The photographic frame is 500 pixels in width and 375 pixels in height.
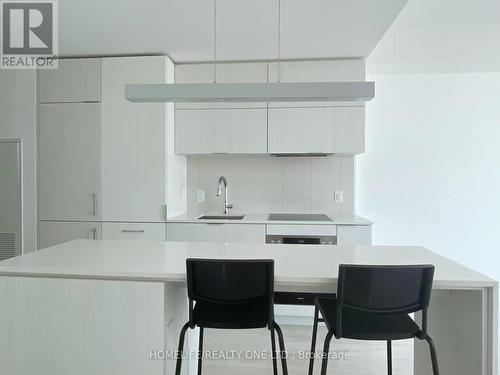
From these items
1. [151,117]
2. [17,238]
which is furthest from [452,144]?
[17,238]

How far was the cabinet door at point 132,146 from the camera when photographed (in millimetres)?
3209

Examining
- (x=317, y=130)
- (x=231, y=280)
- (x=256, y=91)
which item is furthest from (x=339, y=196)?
(x=231, y=280)

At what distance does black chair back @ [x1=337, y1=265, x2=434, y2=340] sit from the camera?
1.36m

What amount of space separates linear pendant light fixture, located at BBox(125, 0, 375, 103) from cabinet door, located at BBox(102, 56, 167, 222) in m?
1.38

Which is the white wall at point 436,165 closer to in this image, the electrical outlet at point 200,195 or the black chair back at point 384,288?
the electrical outlet at point 200,195

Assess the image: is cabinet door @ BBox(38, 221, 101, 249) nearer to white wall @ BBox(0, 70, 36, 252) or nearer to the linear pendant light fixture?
white wall @ BBox(0, 70, 36, 252)

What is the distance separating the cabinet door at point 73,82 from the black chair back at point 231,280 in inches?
97.8

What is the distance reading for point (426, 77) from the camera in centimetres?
361

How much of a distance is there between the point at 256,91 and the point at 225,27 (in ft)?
3.88

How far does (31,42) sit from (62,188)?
133cm

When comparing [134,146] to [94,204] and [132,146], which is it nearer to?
[132,146]

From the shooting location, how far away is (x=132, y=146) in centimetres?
324

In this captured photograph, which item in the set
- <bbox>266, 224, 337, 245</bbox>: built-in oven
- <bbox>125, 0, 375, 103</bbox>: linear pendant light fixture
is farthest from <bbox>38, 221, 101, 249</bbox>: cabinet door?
<bbox>125, 0, 375, 103</bbox>: linear pendant light fixture

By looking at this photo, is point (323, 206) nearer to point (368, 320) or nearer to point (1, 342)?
point (368, 320)
